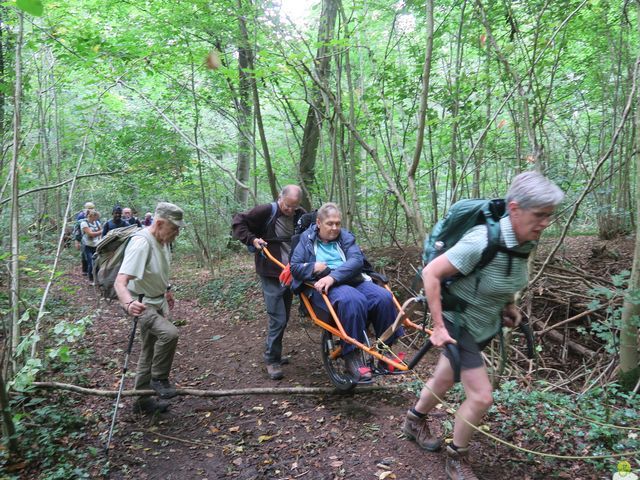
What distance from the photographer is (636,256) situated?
374cm

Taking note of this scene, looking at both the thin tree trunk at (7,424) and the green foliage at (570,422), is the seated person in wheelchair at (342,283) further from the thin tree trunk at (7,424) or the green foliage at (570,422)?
the thin tree trunk at (7,424)

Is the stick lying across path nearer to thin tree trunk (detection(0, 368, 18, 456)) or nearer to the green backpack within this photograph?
thin tree trunk (detection(0, 368, 18, 456))

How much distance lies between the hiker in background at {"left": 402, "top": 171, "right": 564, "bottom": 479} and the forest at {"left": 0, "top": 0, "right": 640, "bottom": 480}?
0.98 feet

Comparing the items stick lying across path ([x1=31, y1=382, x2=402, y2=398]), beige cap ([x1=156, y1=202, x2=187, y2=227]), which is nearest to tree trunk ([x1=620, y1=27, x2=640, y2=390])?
stick lying across path ([x1=31, y1=382, x2=402, y2=398])

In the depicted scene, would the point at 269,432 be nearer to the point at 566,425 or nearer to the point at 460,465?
the point at 460,465

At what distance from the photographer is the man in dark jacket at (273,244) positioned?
16.8 feet

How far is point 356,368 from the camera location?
3887 millimetres

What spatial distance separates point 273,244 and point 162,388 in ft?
6.74

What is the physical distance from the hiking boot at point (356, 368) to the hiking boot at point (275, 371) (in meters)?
1.24

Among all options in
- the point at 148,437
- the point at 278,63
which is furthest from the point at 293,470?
the point at 278,63

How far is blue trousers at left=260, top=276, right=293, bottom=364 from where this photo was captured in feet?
16.8

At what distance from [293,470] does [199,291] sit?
26.8 feet

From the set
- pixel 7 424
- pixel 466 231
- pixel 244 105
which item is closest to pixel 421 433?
pixel 466 231

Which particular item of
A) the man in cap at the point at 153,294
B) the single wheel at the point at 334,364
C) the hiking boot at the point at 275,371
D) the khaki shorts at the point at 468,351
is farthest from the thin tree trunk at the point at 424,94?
the man in cap at the point at 153,294
